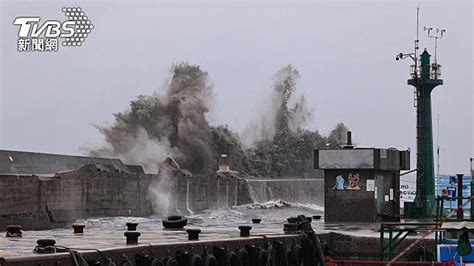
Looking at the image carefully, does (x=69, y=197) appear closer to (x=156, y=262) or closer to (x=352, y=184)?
(x=352, y=184)

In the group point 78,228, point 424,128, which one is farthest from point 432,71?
point 78,228

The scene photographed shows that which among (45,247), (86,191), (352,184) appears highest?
(352,184)

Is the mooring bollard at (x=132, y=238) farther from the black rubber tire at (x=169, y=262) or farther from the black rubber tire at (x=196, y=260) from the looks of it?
the black rubber tire at (x=196, y=260)

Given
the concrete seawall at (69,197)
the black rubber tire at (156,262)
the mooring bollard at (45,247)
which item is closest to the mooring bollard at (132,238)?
the black rubber tire at (156,262)

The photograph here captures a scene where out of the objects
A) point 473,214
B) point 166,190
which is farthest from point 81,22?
point 473,214

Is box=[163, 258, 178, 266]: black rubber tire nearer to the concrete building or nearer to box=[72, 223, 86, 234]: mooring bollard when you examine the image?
box=[72, 223, 86, 234]: mooring bollard

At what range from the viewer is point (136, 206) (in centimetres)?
4159

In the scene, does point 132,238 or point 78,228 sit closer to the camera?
point 132,238

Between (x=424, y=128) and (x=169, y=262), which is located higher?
(x=424, y=128)

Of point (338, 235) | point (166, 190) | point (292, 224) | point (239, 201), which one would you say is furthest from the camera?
point (239, 201)

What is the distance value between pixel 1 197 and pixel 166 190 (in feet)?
63.2

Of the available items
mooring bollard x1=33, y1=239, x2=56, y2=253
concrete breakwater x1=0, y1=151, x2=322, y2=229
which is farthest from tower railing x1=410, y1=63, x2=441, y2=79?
mooring bollard x1=33, y1=239, x2=56, y2=253

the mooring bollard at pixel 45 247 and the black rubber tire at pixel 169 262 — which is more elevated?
the mooring bollard at pixel 45 247

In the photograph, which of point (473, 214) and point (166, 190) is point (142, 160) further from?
point (473, 214)
